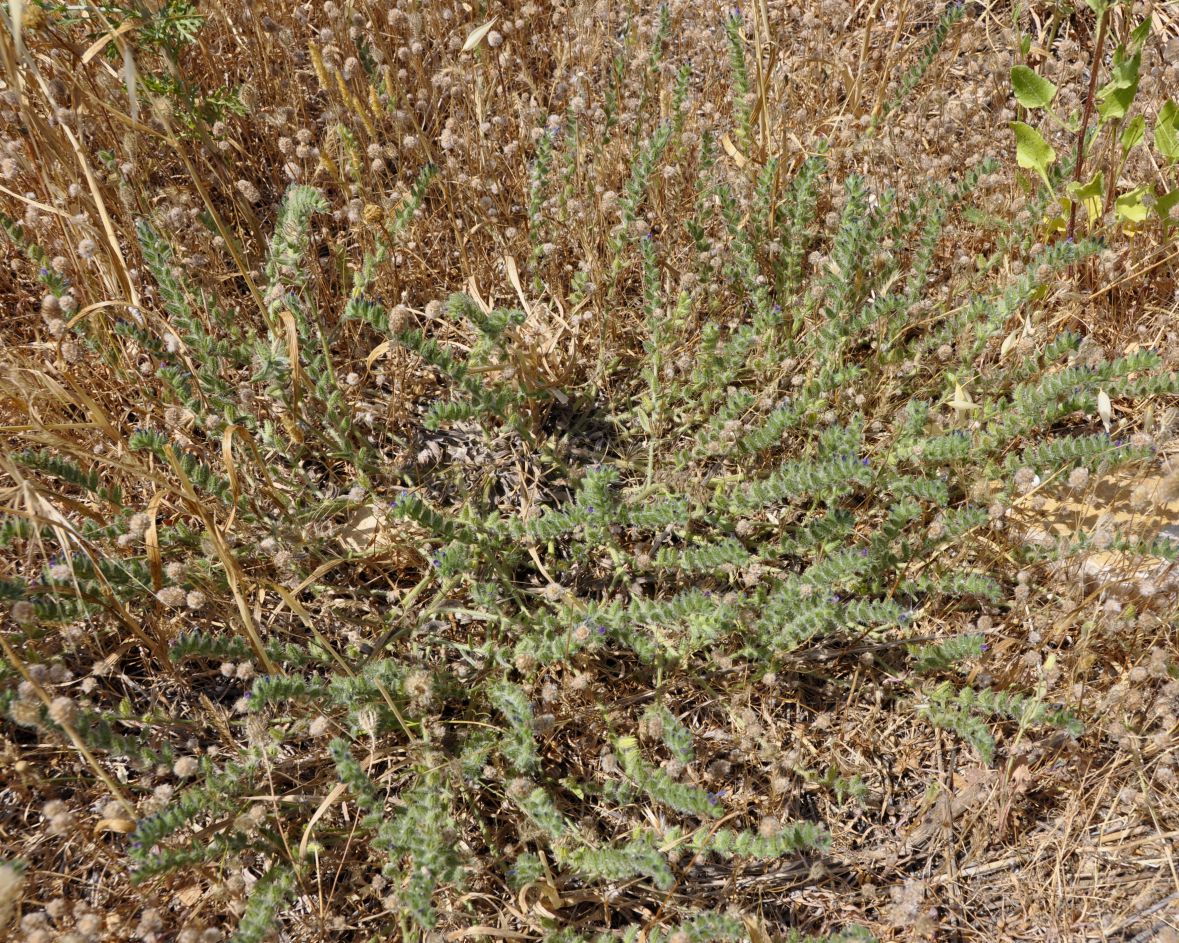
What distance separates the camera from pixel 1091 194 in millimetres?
2961

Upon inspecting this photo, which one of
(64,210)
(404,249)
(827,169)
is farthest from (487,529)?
(827,169)

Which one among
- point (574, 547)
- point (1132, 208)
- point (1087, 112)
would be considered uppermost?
point (1087, 112)

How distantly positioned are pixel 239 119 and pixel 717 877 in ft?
9.18

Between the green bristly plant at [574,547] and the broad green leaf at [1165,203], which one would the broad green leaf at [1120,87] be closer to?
the broad green leaf at [1165,203]

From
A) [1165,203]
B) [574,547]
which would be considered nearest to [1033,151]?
[1165,203]

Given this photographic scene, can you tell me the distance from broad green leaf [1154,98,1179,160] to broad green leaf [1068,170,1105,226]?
0.66 ft

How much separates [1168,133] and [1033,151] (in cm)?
45

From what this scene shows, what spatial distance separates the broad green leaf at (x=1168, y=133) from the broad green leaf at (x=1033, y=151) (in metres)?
0.34

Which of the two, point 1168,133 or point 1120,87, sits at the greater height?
point 1120,87

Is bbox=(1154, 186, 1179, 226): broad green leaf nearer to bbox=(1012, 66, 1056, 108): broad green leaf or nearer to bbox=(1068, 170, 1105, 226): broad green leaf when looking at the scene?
bbox=(1068, 170, 1105, 226): broad green leaf

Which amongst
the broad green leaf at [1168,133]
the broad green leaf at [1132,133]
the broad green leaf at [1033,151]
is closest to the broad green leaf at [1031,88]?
the broad green leaf at [1033,151]

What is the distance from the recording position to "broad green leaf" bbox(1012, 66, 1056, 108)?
9.43 feet

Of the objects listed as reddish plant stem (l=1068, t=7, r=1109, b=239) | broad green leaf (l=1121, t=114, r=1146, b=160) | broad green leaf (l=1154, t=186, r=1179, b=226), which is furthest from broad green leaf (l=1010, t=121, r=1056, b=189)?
broad green leaf (l=1154, t=186, r=1179, b=226)

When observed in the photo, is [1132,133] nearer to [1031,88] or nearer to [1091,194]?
[1091,194]
